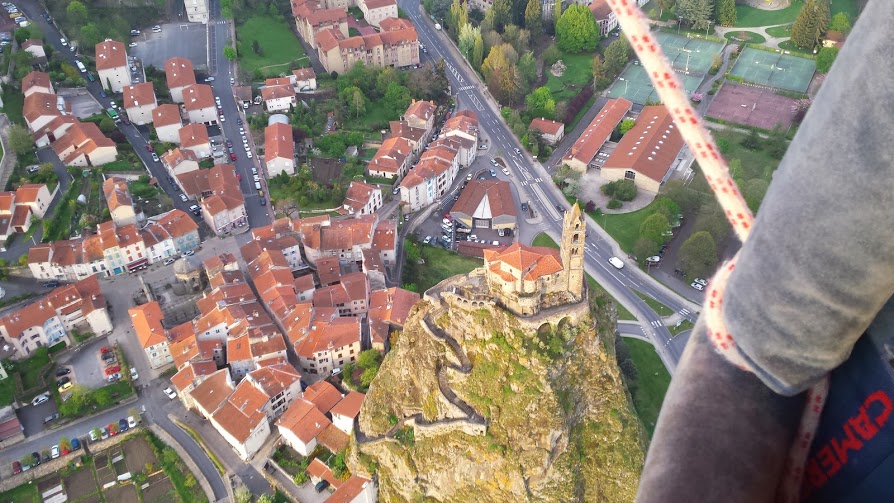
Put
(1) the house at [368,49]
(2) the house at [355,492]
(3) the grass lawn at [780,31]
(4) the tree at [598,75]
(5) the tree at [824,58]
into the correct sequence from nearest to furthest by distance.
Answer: (2) the house at [355,492] → (5) the tree at [824,58] → (1) the house at [368,49] → (4) the tree at [598,75] → (3) the grass lawn at [780,31]

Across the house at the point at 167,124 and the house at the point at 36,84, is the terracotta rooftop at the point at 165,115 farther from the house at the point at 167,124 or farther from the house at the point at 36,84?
the house at the point at 36,84

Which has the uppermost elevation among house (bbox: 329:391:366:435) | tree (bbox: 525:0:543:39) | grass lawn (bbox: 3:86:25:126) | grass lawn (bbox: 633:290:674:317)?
grass lawn (bbox: 3:86:25:126)

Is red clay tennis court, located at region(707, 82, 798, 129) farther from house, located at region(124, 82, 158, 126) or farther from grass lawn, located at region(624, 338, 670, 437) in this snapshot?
house, located at region(124, 82, 158, 126)

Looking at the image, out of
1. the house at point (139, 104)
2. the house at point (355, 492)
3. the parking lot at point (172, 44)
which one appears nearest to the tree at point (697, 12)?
the parking lot at point (172, 44)

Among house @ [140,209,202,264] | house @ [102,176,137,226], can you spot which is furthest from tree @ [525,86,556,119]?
house @ [102,176,137,226]

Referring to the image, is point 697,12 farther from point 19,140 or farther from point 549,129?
point 19,140

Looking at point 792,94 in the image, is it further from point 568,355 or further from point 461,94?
point 568,355
